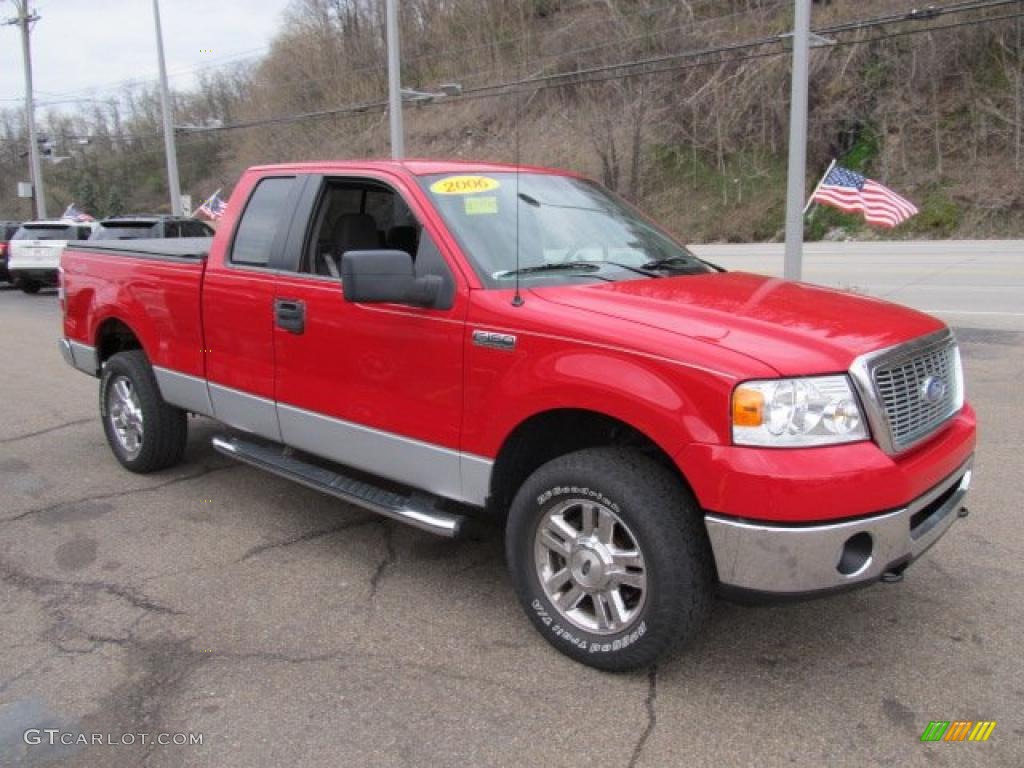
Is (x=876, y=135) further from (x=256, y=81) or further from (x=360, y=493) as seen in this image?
(x=256, y=81)

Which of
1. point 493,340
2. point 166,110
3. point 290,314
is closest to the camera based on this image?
point 493,340

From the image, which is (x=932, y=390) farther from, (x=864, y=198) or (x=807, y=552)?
(x=864, y=198)

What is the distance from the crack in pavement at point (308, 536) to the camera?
4453 millimetres

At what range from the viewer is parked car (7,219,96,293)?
67.0 feet

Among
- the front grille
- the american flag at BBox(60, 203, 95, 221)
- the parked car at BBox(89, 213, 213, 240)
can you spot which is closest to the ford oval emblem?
the front grille

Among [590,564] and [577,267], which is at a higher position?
[577,267]

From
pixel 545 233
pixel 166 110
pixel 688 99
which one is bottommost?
pixel 545 233

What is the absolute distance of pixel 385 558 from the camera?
4.37 m

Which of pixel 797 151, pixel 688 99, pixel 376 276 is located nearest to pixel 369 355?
pixel 376 276

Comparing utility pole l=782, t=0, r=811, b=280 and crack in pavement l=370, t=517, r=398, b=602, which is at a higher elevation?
utility pole l=782, t=0, r=811, b=280

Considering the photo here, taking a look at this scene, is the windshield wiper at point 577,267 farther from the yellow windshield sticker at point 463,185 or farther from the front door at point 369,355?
the yellow windshield sticker at point 463,185

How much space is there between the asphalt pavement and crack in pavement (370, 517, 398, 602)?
0.01m

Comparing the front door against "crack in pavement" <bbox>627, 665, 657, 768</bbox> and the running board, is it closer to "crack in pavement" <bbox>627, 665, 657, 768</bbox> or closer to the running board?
the running board

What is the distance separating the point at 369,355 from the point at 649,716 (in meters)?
1.86
